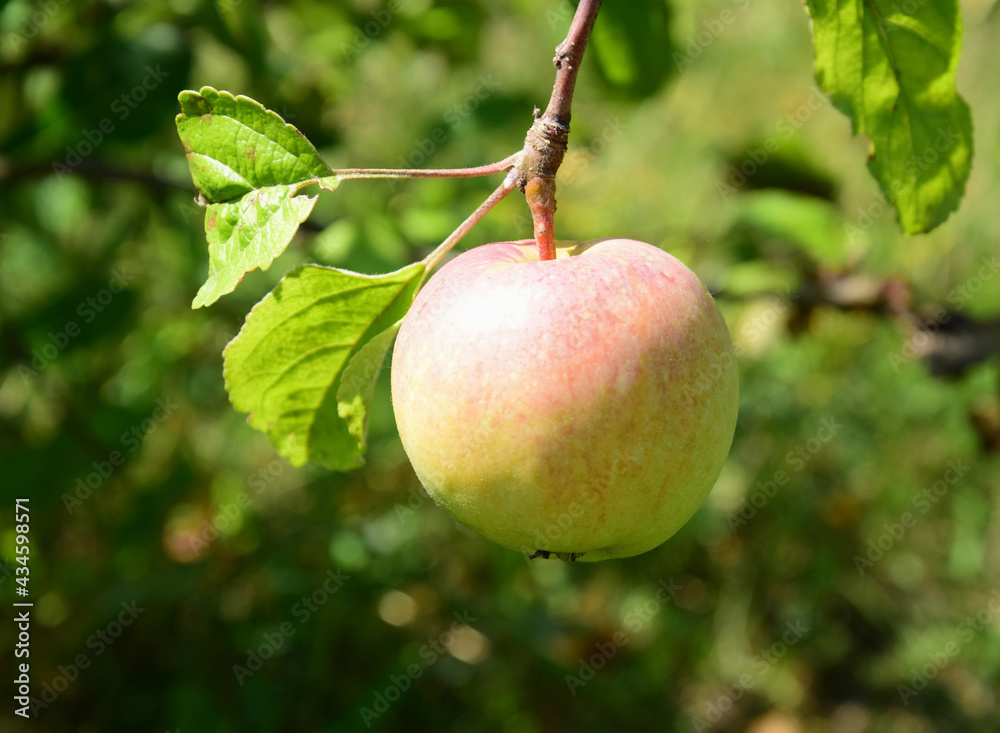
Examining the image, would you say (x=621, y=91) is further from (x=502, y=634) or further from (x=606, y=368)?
(x=502, y=634)

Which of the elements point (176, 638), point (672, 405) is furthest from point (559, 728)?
point (672, 405)

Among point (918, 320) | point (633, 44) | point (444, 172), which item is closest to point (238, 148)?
point (444, 172)

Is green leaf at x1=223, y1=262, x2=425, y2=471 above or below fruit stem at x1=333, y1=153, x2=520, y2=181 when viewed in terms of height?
below

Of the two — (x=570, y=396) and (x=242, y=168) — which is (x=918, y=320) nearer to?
(x=570, y=396)

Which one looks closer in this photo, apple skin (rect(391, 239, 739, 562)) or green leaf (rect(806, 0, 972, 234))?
apple skin (rect(391, 239, 739, 562))

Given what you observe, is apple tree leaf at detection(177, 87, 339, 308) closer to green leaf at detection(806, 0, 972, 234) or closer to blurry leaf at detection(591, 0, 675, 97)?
green leaf at detection(806, 0, 972, 234)

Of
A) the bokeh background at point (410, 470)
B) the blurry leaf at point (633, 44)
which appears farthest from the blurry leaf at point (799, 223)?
the blurry leaf at point (633, 44)

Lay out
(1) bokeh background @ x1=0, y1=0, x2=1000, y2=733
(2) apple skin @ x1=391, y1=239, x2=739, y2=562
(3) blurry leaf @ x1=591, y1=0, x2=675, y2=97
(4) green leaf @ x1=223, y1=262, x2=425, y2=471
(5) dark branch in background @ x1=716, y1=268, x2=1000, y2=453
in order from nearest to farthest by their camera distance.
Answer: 1. (2) apple skin @ x1=391, y1=239, x2=739, y2=562
2. (4) green leaf @ x1=223, y1=262, x2=425, y2=471
3. (3) blurry leaf @ x1=591, y1=0, x2=675, y2=97
4. (5) dark branch in background @ x1=716, y1=268, x2=1000, y2=453
5. (1) bokeh background @ x1=0, y1=0, x2=1000, y2=733

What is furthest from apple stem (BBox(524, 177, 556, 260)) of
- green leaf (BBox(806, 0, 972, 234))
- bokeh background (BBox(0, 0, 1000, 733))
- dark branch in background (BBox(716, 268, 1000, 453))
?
dark branch in background (BBox(716, 268, 1000, 453))
